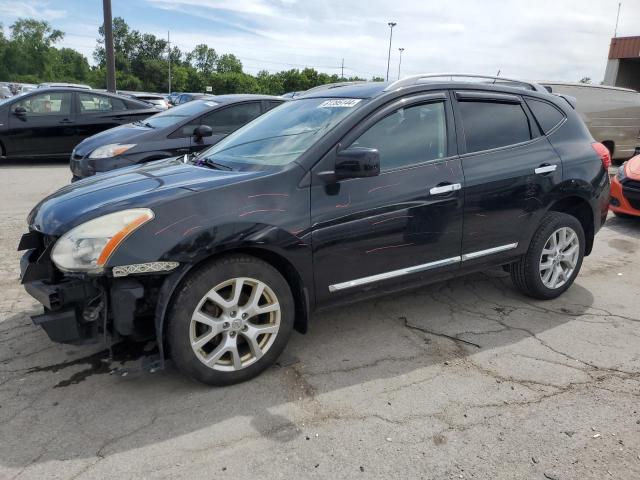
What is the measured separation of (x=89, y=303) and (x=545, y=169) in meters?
3.36

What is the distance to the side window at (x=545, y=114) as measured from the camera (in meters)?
4.25

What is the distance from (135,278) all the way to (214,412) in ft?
2.68

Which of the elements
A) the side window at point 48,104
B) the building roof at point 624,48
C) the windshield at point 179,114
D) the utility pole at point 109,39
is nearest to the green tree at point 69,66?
the utility pole at point 109,39

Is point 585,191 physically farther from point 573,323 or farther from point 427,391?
point 427,391

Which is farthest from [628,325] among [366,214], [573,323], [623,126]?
[623,126]

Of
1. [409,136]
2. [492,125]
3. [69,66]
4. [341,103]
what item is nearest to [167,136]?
[341,103]

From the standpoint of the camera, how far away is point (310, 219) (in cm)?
307

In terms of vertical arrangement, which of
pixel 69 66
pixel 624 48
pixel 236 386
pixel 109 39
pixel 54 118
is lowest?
pixel 236 386

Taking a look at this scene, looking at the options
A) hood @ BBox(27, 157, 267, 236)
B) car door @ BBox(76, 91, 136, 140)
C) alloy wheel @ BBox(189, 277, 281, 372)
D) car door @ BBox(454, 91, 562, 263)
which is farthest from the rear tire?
car door @ BBox(76, 91, 136, 140)

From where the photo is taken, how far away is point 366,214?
323 cm

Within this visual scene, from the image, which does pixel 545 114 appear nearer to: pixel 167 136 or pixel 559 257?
pixel 559 257

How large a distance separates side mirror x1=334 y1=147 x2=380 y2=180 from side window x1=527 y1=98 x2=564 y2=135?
192cm

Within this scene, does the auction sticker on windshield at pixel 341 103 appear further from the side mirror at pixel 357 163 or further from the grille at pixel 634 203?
the grille at pixel 634 203

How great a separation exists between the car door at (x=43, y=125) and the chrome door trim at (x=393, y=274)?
9.70 metres
